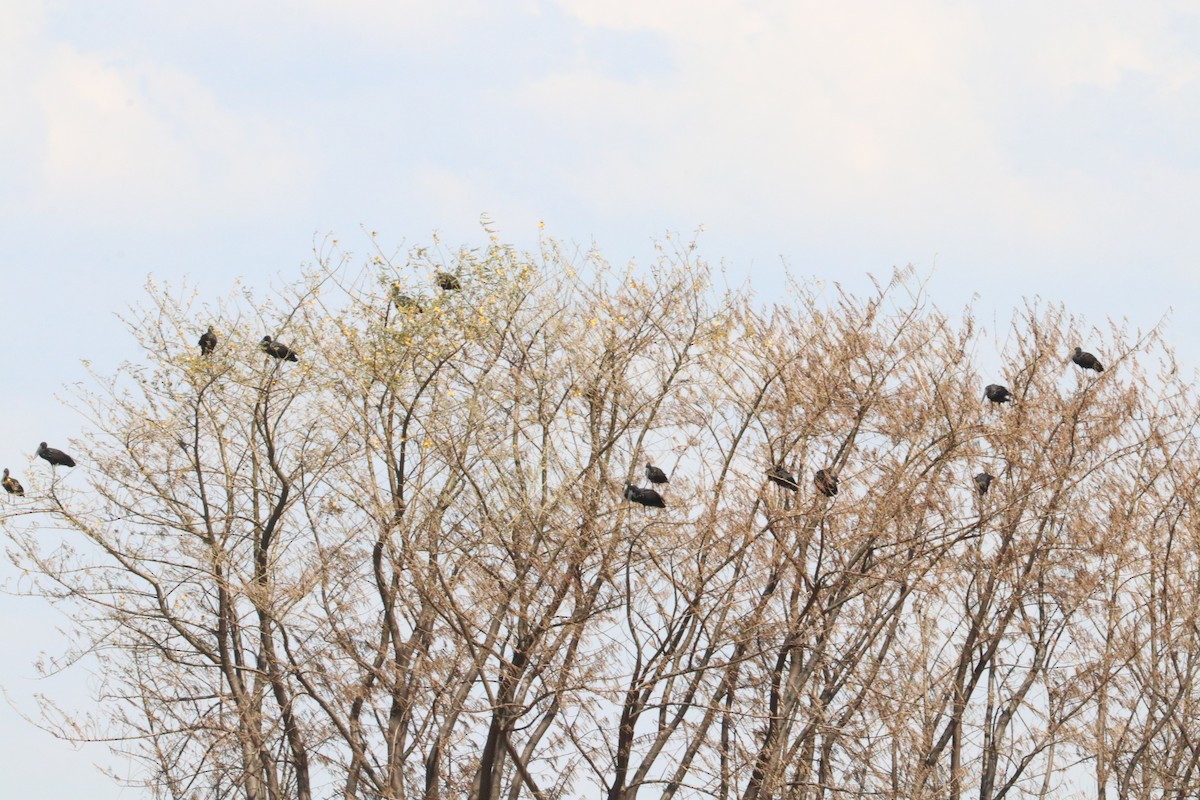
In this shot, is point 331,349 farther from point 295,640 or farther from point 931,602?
point 931,602

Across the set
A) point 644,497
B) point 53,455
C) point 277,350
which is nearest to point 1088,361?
point 644,497

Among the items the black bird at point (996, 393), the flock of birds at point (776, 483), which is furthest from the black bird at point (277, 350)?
the black bird at point (996, 393)

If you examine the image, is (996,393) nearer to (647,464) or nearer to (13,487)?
(647,464)

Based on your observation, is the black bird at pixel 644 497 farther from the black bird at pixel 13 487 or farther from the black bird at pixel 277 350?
the black bird at pixel 13 487

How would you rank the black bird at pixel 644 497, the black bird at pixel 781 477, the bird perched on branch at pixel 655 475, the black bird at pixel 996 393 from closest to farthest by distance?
1. the black bird at pixel 644 497
2. the black bird at pixel 781 477
3. the bird perched on branch at pixel 655 475
4. the black bird at pixel 996 393

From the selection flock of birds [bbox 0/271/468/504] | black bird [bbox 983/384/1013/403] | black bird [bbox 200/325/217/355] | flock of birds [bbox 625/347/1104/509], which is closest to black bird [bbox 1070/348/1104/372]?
black bird [bbox 983/384/1013/403]

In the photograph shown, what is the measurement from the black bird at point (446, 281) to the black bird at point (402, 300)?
337 millimetres

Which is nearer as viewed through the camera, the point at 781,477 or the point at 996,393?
the point at 781,477

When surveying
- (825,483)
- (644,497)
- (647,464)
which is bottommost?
(644,497)

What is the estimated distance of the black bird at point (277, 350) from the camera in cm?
1580

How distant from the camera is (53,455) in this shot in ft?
53.0

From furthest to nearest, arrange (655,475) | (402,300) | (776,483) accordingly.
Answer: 1. (402,300)
2. (776,483)
3. (655,475)

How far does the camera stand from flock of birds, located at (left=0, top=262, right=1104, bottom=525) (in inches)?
507

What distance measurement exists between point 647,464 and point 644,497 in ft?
5.42
